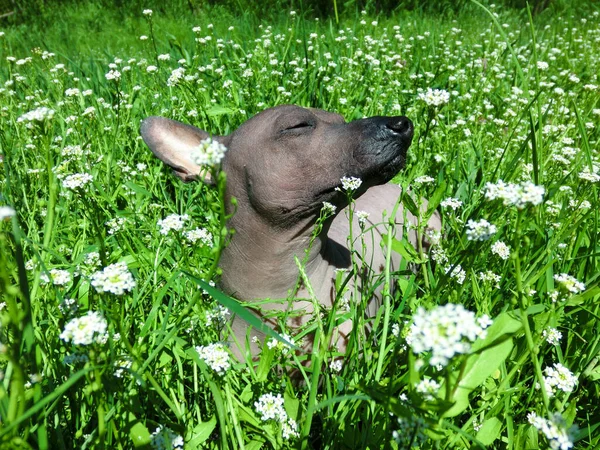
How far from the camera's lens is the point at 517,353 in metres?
1.58

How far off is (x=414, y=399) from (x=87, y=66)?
14.5 feet

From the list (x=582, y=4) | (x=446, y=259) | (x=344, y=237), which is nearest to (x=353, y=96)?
(x=344, y=237)

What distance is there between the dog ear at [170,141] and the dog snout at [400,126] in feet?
2.57

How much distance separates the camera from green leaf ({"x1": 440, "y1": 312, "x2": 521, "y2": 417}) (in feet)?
3.37

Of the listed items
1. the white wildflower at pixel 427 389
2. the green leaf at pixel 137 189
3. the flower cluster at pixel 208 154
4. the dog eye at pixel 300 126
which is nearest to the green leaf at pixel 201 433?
the white wildflower at pixel 427 389

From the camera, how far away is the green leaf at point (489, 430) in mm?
1300

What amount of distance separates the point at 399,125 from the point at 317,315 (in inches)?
36.3

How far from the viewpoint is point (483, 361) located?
3.49 feet

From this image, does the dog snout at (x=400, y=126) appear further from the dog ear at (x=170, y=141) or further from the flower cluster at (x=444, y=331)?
the flower cluster at (x=444, y=331)

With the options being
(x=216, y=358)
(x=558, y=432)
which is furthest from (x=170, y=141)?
(x=558, y=432)

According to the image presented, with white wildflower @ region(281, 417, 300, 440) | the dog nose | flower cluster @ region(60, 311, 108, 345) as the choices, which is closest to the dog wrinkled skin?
the dog nose

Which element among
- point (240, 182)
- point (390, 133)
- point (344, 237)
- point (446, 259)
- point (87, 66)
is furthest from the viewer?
point (87, 66)

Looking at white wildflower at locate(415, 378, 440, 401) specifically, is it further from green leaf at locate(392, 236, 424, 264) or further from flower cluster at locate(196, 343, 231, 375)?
green leaf at locate(392, 236, 424, 264)

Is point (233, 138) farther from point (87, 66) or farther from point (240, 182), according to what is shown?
point (87, 66)
